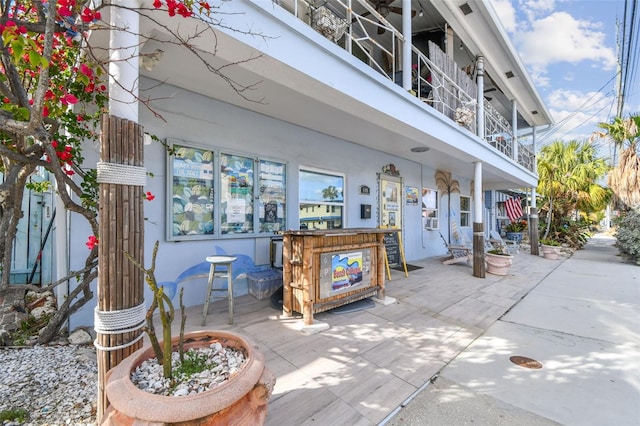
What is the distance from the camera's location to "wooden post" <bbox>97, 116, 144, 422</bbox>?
1463 millimetres

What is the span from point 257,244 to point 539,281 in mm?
5990

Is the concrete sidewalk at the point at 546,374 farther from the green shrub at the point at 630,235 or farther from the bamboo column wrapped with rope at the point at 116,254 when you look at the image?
the green shrub at the point at 630,235

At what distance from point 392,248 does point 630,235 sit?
7.66 m

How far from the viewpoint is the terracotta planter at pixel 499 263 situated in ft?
20.1

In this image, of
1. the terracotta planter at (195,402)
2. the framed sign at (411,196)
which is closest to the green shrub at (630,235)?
the framed sign at (411,196)

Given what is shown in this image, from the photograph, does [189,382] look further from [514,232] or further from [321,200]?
[514,232]

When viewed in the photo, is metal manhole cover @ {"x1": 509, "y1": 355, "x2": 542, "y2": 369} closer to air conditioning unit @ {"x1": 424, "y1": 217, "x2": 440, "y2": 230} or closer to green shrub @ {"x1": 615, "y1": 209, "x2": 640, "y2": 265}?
air conditioning unit @ {"x1": 424, "y1": 217, "x2": 440, "y2": 230}

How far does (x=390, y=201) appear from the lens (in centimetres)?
711

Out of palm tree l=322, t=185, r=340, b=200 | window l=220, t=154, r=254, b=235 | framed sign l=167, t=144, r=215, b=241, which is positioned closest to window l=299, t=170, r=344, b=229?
palm tree l=322, t=185, r=340, b=200

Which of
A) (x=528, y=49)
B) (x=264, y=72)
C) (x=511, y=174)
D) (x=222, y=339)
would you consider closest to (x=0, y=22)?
(x=264, y=72)

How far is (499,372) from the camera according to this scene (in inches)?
92.3

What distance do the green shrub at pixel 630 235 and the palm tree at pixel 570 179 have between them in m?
2.20

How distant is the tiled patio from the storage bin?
134 mm

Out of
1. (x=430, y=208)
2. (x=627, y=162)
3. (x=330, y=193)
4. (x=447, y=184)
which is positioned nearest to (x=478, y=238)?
(x=430, y=208)
